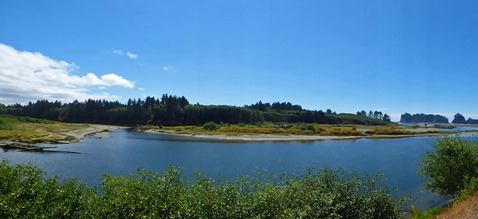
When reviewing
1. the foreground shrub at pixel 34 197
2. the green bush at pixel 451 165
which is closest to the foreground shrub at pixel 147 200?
the foreground shrub at pixel 34 197

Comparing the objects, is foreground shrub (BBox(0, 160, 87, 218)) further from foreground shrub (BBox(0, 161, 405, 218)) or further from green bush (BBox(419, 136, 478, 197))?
green bush (BBox(419, 136, 478, 197))

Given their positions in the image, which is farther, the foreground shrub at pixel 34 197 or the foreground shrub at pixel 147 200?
the foreground shrub at pixel 147 200

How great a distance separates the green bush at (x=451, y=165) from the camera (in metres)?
30.8

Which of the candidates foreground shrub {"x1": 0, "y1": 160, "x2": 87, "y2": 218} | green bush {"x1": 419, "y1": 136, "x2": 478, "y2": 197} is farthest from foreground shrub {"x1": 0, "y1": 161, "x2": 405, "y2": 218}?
green bush {"x1": 419, "y1": 136, "x2": 478, "y2": 197}

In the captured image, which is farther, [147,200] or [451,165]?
[451,165]

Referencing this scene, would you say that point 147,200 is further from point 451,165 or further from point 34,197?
point 451,165

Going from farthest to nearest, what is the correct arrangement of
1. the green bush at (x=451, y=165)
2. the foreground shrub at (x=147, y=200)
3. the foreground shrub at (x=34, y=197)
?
the green bush at (x=451, y=165) < the foreground shrub at (x=147, y=200) < the foreground shrub at (x=34, y=197)

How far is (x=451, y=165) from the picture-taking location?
102ft

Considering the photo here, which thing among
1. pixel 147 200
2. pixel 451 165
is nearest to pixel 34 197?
pixel 147 200

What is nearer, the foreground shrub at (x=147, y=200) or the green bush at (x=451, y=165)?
the foreground shrub at (x=147, y=200)

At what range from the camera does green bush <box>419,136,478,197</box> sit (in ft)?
101

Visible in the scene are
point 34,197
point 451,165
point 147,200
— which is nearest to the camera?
point 147,200

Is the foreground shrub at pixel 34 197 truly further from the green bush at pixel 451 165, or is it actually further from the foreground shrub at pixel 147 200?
the green bush at pixel 451 165

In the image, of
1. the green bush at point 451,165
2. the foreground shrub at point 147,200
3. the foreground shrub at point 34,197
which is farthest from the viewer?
the green bush at point 451,165
